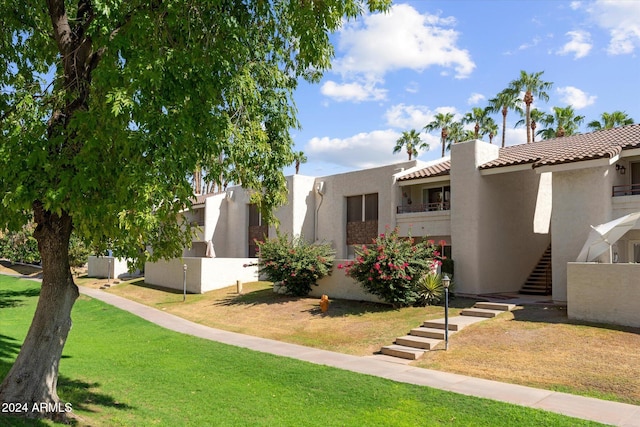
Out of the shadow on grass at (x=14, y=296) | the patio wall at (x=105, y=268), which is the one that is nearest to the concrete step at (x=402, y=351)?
the shadow on grass at (x=14, y=296)

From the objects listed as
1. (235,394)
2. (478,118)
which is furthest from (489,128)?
(235,394)

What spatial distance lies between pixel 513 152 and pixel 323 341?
509 inches

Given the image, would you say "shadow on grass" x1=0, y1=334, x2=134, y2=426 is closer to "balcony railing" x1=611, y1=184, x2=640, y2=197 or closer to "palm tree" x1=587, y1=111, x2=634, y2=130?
"balcony railing" x1=611, y1=184, x2=640, y2=197

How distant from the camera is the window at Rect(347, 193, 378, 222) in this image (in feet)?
88.2

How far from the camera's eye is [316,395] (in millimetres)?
9672

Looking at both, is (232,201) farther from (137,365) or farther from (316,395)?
(316,395)

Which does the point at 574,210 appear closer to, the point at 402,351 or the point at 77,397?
the point at 402,351

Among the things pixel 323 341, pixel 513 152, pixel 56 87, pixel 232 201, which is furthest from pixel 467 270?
pixel 232 201

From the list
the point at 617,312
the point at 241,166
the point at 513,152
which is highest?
the point at 513,152

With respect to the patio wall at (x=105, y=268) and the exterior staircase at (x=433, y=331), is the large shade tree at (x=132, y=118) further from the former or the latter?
the patio wall at (x=105, y=268)

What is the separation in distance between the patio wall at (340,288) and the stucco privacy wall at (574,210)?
6879 millimetres

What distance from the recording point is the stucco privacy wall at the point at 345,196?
25.5 metres

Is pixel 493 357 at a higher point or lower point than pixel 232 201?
lower

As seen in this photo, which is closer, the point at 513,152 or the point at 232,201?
the point at 513,152
